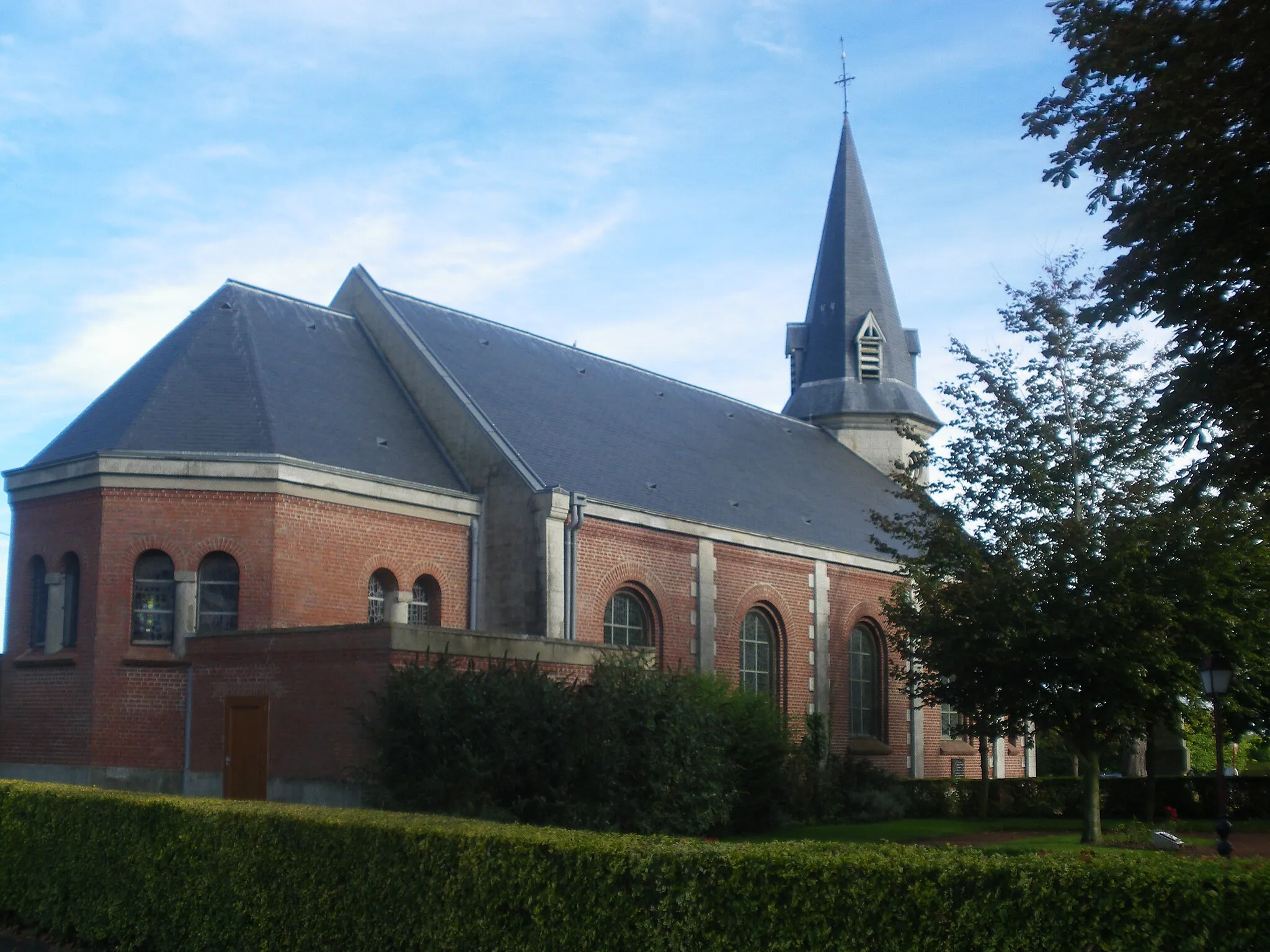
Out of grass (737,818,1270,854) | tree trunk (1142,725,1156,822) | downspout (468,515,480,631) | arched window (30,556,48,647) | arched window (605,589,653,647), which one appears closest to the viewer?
arched window (30,556,48,647)

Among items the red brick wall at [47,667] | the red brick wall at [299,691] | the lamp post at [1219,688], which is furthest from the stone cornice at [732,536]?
the red brick wall at [47,667]

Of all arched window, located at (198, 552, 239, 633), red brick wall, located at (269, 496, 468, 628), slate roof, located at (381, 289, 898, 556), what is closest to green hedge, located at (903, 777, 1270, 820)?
slate roof, located at (381, 289, 898, 556)

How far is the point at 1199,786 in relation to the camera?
2936 centimetres

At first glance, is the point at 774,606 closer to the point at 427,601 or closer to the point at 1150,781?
the point at 427,601

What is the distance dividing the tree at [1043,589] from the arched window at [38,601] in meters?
14.8

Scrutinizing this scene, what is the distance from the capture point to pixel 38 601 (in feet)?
68.4

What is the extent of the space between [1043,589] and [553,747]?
8.76 meters

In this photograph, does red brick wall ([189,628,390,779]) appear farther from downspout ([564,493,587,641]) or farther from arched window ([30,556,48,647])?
downspout ([564,493,587,641])

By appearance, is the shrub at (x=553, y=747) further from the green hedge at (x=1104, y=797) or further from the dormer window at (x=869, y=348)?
the dormer window at (x=869, y=348)

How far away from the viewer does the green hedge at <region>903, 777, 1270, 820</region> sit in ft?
93.2

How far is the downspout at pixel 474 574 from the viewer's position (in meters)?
22.8

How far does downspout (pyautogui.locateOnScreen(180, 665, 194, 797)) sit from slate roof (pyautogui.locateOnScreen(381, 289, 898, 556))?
6945mm

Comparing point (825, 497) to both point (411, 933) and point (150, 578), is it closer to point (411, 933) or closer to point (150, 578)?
point (150, 578)

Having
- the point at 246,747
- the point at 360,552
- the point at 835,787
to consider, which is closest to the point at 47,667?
the point at 246,747
